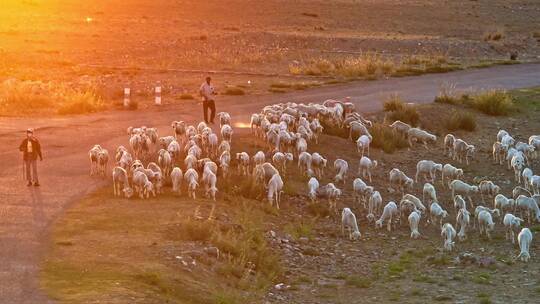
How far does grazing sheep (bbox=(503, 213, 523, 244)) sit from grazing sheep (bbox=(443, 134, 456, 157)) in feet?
31.0

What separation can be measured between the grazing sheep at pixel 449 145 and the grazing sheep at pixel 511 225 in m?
9.44

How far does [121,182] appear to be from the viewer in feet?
81.5

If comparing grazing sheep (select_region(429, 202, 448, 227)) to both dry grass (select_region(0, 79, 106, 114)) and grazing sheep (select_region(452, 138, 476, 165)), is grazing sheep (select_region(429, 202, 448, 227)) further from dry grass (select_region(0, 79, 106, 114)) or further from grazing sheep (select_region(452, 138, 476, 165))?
dry grass (select_region(0, 79, 106, 114))

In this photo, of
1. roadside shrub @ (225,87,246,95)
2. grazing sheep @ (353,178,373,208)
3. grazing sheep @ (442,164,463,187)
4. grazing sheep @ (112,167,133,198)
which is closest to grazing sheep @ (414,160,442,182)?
grazing sheep @ (442,164,463,187)

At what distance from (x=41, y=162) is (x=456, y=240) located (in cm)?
1153

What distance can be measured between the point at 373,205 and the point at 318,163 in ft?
12.1

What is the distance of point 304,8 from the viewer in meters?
102

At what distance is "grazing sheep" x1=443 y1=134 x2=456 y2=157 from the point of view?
33.9 metres

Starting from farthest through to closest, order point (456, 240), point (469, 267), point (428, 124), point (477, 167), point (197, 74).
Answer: point (197, 74), point (428, 124), point (477, 167), point (456, 240), point (469, 267)

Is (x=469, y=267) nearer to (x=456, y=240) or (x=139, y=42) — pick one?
(x=456, y=240)

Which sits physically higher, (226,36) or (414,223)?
(226,36)

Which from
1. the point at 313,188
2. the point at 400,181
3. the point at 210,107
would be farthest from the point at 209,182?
the point at 210,107

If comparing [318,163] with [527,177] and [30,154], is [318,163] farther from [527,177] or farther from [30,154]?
[30,154]

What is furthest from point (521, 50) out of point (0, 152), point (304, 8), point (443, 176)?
point (0, 152)
